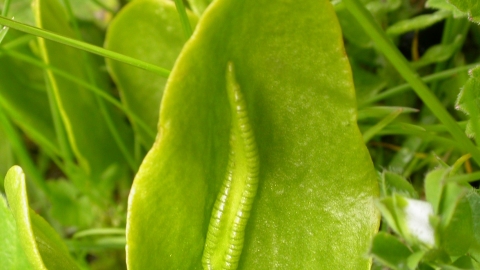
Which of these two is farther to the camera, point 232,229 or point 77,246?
point 77,246

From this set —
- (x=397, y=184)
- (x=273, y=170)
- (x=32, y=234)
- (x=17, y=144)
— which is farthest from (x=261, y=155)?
(x=17, y=144)

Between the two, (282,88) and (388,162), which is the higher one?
(282,88)

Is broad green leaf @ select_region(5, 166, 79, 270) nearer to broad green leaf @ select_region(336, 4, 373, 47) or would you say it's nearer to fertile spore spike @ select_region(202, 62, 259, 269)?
fertile spore spike @ select_region(202, 62, 259, 269)

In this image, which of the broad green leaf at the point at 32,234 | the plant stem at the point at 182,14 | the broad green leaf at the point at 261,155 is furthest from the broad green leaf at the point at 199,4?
the broad green leaf at the point at 32,234

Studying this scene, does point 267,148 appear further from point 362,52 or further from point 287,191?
point 362,52

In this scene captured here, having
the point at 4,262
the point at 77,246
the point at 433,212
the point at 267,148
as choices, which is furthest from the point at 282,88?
the point at 77,246

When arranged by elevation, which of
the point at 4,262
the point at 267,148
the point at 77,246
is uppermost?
the point at 267,148

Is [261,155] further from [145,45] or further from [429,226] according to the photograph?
[145,45]
